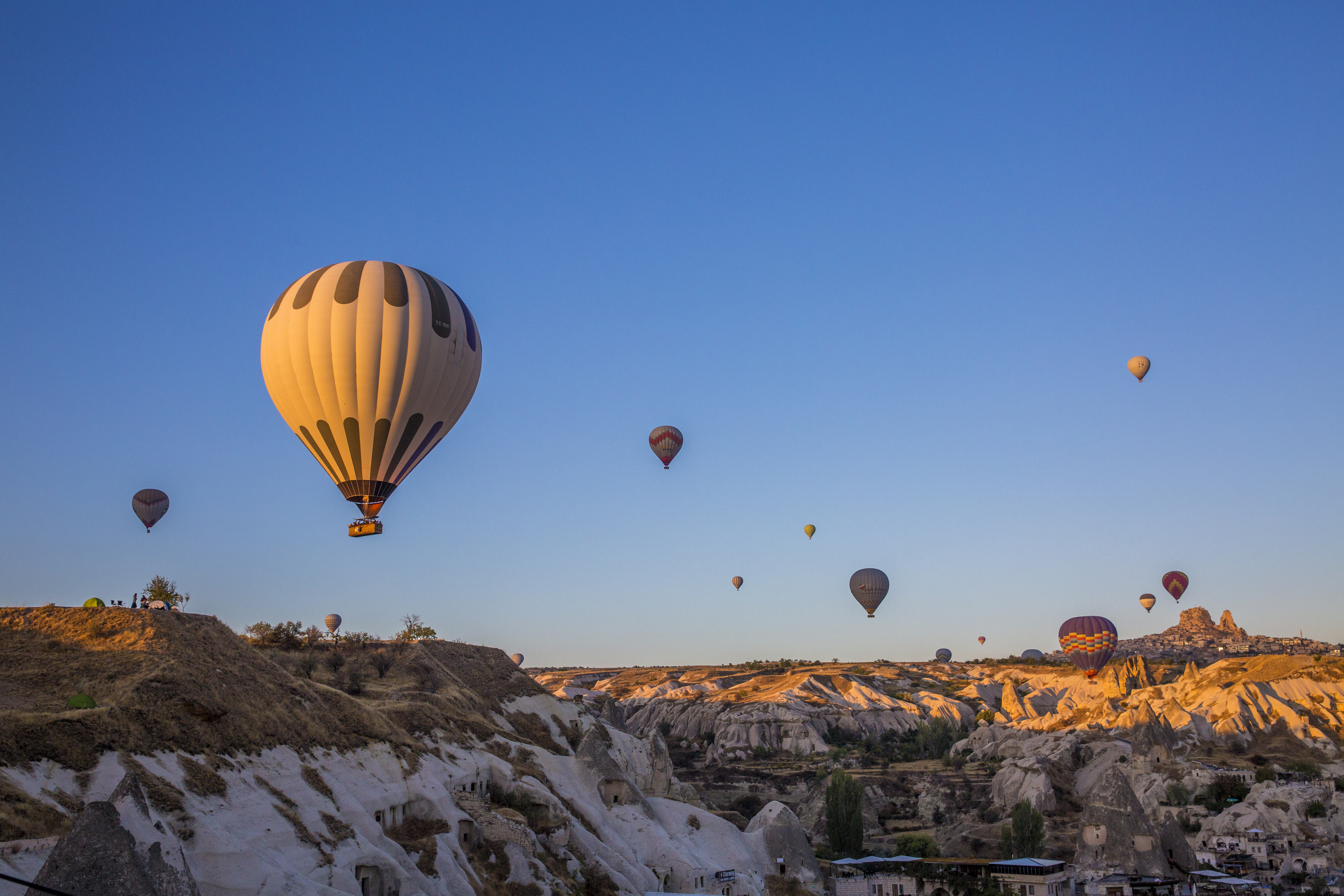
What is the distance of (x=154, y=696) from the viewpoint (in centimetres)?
2781

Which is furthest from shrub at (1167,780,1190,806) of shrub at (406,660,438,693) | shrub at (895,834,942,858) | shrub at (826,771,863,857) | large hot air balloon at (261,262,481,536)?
large hot air balloon at (261,262,481,536)

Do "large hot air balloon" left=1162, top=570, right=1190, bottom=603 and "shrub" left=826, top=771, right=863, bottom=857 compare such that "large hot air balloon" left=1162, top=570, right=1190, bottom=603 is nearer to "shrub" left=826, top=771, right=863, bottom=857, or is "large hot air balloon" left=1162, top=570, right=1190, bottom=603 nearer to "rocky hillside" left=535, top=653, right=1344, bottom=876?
"rocky hillside" left=535, top=653, right=1344, bottom=876

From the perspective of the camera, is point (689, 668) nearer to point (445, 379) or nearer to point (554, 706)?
point (554, 706)

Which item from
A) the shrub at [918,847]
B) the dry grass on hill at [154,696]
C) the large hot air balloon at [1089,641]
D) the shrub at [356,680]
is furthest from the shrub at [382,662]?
the large hot air balloon at [1089,641]

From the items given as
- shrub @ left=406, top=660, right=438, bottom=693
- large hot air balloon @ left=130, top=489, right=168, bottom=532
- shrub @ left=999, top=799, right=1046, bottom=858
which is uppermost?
large hot air balloon @ left=130, top=489, right=168, bottom=532

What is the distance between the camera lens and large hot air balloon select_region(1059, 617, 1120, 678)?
10006cm

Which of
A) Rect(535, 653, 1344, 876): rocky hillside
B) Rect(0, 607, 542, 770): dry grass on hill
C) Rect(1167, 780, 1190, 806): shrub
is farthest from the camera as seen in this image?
Rect(1167, 780, 1190, 806): shrub

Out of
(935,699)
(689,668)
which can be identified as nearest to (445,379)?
(935,699)

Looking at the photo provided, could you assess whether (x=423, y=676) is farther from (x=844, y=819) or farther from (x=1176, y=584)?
(x=1176, y=584)

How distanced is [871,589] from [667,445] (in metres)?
31.0

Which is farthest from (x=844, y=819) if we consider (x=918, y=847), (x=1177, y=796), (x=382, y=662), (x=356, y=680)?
(x=356, y=680)

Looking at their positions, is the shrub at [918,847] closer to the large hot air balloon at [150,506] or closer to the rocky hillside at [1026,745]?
the rocky hillside at [1026,745]

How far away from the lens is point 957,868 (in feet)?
160

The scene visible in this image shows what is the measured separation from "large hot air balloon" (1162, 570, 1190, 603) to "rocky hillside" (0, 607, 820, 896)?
7581 cm
